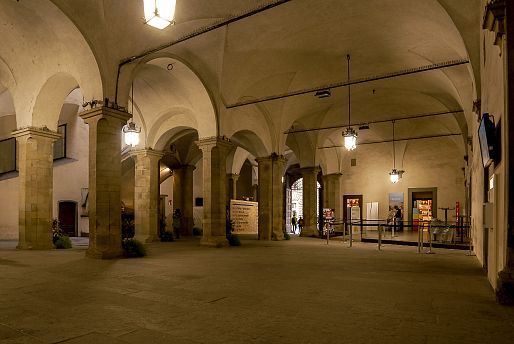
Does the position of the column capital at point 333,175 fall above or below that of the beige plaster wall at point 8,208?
above

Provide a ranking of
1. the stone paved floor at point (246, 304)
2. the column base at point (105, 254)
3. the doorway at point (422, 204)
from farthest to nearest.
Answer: the doorway at point (422, 204) → the column base at point (105, 254) → the stone paved floor at point (246, 304)

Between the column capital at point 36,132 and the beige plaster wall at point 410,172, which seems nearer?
the column capital at point 36,132

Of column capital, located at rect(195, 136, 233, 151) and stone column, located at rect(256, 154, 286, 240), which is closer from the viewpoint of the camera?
column capital, located at rect(195, 136, 233, 151)

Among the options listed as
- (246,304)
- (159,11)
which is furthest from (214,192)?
(246,304)

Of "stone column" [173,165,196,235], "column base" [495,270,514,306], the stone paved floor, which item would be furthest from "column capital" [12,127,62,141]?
"column base" [495,270,514,306]

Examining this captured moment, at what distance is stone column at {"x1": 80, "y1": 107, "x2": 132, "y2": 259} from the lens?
9.12 m

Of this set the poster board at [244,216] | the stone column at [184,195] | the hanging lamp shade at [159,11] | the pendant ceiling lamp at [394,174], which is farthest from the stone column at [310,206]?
the hanging lamp shade at [159,11]

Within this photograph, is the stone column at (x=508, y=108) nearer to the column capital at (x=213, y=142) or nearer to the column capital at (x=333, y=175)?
the column capital at (x=213, y=142)

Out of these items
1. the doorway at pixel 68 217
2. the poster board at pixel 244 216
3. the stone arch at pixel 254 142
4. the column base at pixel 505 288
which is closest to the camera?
the column base at pixel 505 288

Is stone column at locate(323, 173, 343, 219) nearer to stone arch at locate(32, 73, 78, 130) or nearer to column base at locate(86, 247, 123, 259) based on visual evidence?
stone arch at locate(32, 73, 78, 130)

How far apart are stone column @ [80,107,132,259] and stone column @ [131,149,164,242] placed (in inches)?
237

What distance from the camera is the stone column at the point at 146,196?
15453 mm

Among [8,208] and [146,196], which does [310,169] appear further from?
[8,208]

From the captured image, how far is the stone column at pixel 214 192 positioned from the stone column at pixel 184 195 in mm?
8458
